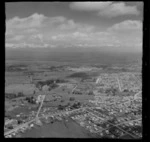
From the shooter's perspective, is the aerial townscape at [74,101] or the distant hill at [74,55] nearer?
the aerial townscape at [74,101]

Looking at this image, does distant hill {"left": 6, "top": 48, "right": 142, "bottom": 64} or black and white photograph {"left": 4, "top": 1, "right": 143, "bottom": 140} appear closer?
black and white photograph {"left": 4, "top": 1, "right": 143, "bottom": 140}

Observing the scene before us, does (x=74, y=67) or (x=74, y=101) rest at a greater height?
(x=74, y=67)

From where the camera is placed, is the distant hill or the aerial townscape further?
the distant hill

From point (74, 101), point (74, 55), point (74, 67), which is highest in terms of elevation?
point (74, 55)

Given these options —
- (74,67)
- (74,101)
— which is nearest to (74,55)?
A: (74,67)

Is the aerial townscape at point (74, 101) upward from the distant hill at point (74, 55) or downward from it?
downward

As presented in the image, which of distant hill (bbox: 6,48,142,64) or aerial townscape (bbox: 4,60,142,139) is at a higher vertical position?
distant hill (bbox: 6,48,142,64)

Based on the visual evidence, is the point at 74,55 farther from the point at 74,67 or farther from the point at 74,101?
the point at 74,101

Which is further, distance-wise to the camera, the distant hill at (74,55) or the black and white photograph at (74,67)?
the distant hill at (74,55)
